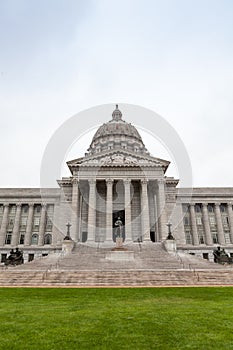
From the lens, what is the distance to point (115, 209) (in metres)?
49.2

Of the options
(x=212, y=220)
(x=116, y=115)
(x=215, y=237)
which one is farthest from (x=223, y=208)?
(x=116, y=115)

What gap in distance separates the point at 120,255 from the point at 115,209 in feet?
55.6

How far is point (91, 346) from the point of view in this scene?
5836mm

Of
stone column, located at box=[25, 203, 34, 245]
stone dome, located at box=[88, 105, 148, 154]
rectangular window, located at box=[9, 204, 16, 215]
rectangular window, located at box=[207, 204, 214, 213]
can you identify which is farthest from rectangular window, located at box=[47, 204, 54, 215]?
rectangular window, located at box=[207, 204, 214, 213]

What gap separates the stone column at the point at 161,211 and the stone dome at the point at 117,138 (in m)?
21.3

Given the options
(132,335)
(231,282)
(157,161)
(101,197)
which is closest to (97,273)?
(231,282)

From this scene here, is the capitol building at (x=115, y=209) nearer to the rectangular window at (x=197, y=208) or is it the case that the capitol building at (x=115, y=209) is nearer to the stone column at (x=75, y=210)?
the stone column at (x=75, y=210)

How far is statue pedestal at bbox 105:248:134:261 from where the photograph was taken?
106ft

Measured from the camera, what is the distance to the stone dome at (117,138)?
2734 inches

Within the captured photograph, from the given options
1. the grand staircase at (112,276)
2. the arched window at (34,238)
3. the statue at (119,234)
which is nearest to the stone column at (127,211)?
the statue at (119,234)

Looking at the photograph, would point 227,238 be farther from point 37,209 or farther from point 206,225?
point 37,209

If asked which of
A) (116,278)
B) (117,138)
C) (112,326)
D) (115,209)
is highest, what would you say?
(117,138)

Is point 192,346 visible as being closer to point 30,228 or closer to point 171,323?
point 171,323

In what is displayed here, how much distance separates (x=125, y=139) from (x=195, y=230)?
2976 centimetres
